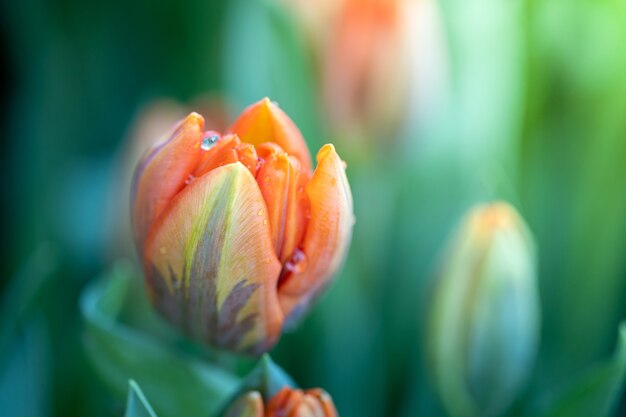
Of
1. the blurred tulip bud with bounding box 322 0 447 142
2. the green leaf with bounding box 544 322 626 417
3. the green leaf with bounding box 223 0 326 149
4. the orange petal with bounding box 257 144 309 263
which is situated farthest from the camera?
the green leaf with bounding box 223 0 326 149

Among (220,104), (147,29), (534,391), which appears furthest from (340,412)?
(147,29)

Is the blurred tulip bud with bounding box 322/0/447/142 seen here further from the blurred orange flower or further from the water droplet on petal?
the water droplet on petal

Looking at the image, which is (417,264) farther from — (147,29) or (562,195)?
(147,29)

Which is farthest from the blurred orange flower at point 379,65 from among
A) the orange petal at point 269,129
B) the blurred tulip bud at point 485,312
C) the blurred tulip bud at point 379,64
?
the orange petal at point 269,129

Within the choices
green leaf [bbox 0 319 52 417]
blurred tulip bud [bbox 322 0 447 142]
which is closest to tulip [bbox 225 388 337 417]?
green leaf [bbox 0 319 52 417]

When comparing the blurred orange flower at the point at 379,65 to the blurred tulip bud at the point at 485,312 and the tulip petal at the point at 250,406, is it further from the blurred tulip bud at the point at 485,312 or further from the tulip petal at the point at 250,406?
the tulip petal at the point at 250,406

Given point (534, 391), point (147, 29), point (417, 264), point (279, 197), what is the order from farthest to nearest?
point (147, 29), point (417, 264), point (534, 391), point (279, 197)

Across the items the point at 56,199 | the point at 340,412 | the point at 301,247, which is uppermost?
the point at 301,247
